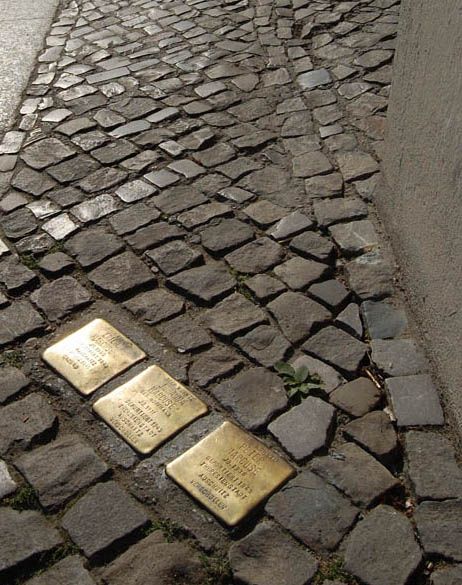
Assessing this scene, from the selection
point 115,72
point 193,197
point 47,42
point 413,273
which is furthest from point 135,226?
point 47,42

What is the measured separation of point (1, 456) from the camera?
8.79 feet

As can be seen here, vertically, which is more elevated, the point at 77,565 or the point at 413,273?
the point at 413,273

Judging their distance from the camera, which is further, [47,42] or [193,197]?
[47,42]

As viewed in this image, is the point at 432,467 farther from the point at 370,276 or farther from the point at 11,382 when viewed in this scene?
the point at 11,382

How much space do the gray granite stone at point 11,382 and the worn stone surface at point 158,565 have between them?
0.87 m

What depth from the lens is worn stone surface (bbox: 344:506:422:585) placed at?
7.38ft

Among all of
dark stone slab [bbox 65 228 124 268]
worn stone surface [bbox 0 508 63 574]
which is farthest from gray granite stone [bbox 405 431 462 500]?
dark stone slab [bbox 65 228 124 268]

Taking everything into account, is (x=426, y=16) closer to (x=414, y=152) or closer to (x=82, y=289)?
(x=414, y=152)

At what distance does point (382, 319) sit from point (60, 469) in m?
1.44

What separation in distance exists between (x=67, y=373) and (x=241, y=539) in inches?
40.0

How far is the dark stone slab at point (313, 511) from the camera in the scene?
2.37m

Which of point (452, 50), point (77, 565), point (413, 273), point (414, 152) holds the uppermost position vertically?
point (452, 50)

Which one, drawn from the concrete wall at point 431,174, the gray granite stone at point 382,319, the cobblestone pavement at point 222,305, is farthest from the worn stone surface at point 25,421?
the concrete wall at point 431,174

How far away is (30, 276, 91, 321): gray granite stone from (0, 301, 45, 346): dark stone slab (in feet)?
0.15
